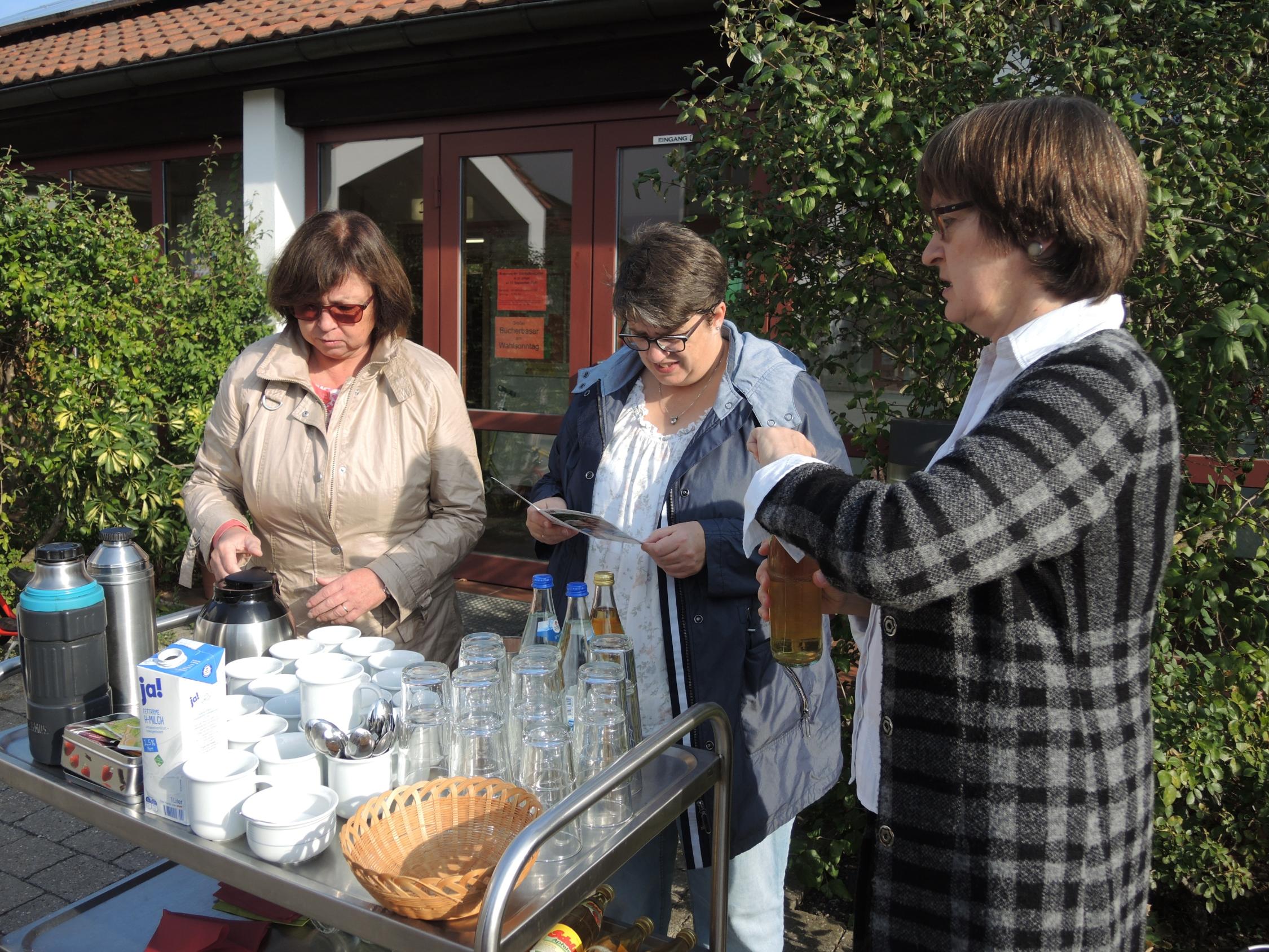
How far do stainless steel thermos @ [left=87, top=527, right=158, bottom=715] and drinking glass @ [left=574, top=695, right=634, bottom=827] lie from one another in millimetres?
951

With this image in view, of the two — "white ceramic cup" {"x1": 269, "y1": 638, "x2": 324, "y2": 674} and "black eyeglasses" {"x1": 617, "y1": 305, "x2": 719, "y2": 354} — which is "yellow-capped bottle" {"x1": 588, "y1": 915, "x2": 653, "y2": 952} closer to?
"white ceramic cup" {"x1": 269, "y1": 638, "x2": 324, "y2": 674}

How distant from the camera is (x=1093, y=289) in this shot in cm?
138

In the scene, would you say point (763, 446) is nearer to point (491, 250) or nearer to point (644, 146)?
point (644, 146)

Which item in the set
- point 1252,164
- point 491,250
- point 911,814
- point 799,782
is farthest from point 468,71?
point 911,814

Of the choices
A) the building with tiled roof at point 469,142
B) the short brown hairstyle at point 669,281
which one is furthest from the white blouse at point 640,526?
the building with tiled roof at point 469,142

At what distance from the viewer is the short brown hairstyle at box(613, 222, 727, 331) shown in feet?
7.28

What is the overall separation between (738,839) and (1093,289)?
1.40 meters

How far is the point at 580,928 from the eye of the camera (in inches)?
78.2

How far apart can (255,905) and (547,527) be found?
1110 millimetres

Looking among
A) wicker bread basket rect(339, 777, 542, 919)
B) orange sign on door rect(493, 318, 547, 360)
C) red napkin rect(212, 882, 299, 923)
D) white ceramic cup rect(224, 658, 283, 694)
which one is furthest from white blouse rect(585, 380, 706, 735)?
orange sign on door rect(493, 318, 547, 360)

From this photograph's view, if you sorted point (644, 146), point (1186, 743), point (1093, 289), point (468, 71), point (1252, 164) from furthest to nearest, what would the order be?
point (468, 71) → point (644, 146) → point (1186, 743) → point (1252, 164) → point (1093, 289)

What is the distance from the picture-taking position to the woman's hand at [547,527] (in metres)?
2.33

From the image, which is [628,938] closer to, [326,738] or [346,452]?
[326,738]

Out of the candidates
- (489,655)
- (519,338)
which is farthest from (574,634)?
(519,338)
